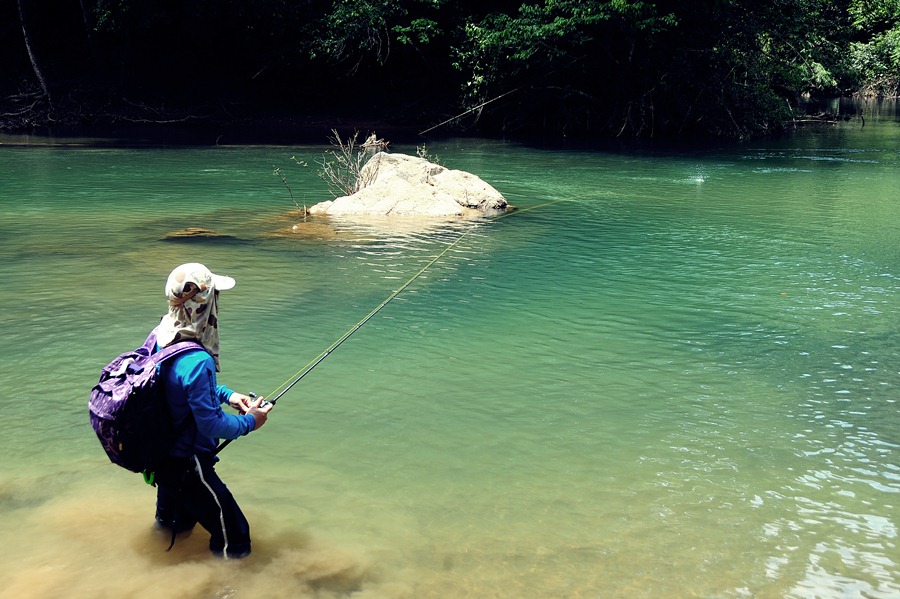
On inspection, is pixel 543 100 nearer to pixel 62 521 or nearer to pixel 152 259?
pixel 152 259

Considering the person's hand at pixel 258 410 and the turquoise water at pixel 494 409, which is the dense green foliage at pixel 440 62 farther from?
the person's hand at pixel 258 410

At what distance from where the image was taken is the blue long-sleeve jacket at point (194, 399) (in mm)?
3660

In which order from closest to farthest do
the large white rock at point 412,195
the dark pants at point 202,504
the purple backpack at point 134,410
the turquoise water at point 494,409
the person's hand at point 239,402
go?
the purple backpack at point 134,410 < the dark pants at point 202,504 < the person's hand at point 239,402 < the turquoise water at point 494,409 < the large white rock at point 412,195

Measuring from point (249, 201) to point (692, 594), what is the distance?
13287 millimetres

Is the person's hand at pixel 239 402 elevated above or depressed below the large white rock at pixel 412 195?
below

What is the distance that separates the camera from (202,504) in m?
4.05

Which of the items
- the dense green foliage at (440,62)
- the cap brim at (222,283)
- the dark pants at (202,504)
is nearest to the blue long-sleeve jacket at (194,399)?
the dark pants at (202,504)

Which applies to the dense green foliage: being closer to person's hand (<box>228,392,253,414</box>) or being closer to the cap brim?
the cap brim

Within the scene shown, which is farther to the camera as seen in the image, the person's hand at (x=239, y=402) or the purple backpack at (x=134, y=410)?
the person's hand at (x=239, y=402)

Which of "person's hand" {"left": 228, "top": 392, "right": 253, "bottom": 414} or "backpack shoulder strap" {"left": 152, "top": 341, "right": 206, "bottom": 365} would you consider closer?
"backpack shoulder strap" {"left": 152, "top": 341, "right": 206, "bottom": 365}

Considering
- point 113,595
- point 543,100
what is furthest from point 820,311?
point 543,100

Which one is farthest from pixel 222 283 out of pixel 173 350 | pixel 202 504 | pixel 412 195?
pixel 412 195

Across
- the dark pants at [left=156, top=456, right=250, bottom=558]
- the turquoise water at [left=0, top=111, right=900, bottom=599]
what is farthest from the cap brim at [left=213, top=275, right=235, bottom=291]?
the turquoise water at [left=0, top=111, right=900, bottom=599]

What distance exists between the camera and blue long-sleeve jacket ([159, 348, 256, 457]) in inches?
144
